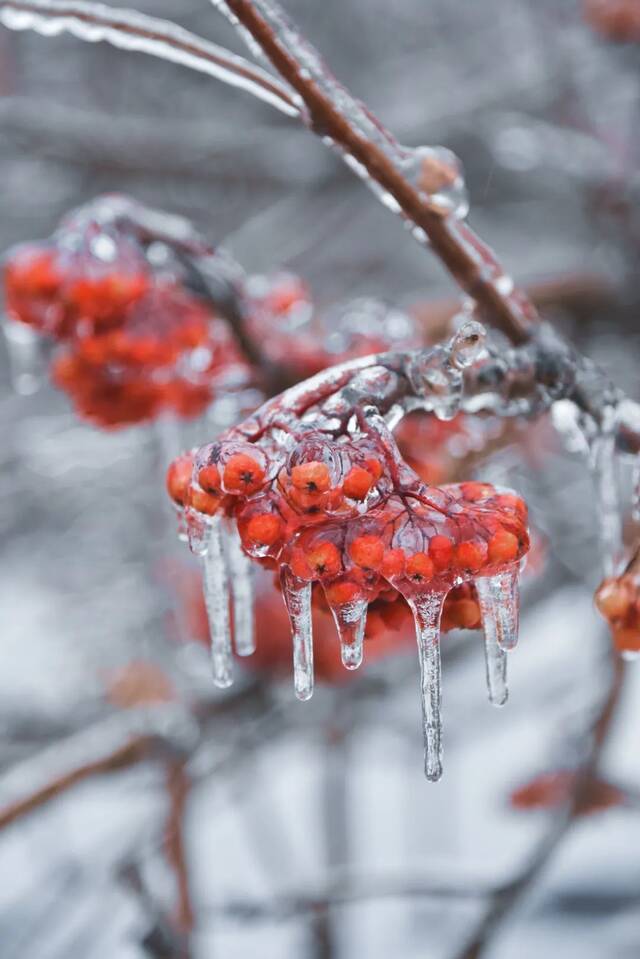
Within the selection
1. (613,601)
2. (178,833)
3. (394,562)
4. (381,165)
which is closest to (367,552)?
(394,562)

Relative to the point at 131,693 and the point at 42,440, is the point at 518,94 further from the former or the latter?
the point at 131,693

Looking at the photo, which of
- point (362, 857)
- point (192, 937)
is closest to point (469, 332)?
point (192, 937)

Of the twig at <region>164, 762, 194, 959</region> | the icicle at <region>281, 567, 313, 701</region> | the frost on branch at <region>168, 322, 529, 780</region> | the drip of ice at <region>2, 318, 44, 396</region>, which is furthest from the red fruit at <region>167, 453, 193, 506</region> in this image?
the twig at <region>164, 762, 194, 959</region>

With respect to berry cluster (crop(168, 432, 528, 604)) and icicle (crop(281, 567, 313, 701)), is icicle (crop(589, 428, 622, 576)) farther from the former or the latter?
icicle (crop(281, 567, 313, 701))

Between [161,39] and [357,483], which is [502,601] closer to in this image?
[357,483]

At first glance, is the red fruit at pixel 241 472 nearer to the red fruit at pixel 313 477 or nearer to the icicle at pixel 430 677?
the red fruit at pixel 313 477
